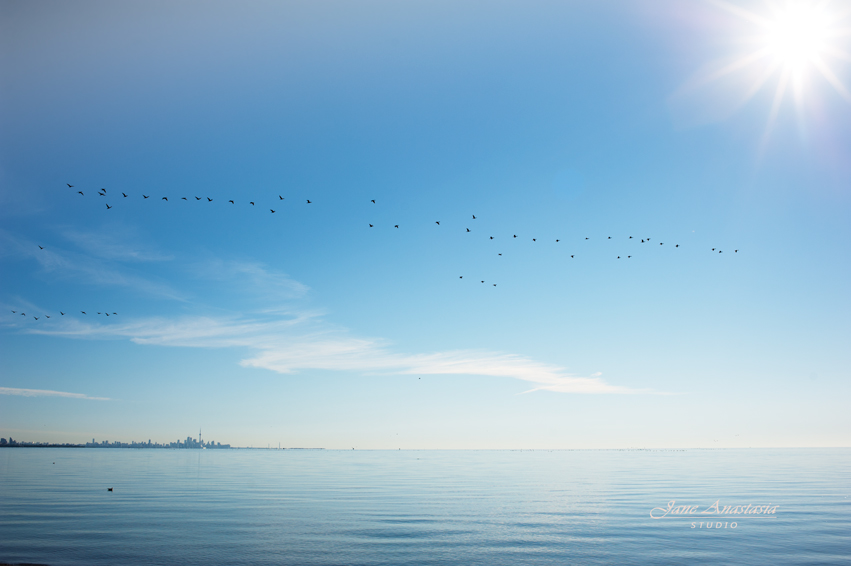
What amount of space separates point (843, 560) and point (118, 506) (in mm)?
73119

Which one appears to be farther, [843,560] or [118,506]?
[118,506]

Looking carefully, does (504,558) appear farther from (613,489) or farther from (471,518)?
(613,489)

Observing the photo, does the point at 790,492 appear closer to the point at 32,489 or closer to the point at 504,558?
the point at 504,558

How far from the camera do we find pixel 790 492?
7544cm

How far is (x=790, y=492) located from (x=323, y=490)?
7599 centimetres

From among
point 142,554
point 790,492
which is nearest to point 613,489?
point 790,492

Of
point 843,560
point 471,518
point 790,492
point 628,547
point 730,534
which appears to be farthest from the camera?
point 790,492

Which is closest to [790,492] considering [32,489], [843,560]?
[843,560]

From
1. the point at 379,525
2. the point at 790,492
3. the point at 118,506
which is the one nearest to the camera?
the point at 379,525

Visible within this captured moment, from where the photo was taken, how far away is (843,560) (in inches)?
1356

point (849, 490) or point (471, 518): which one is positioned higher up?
point (849, 490)

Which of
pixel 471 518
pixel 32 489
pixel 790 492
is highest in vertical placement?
pixel 790 492

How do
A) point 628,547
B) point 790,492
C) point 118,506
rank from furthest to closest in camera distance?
point 790,492 → point 118,506 → point 628,547

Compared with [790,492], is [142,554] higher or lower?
lower
